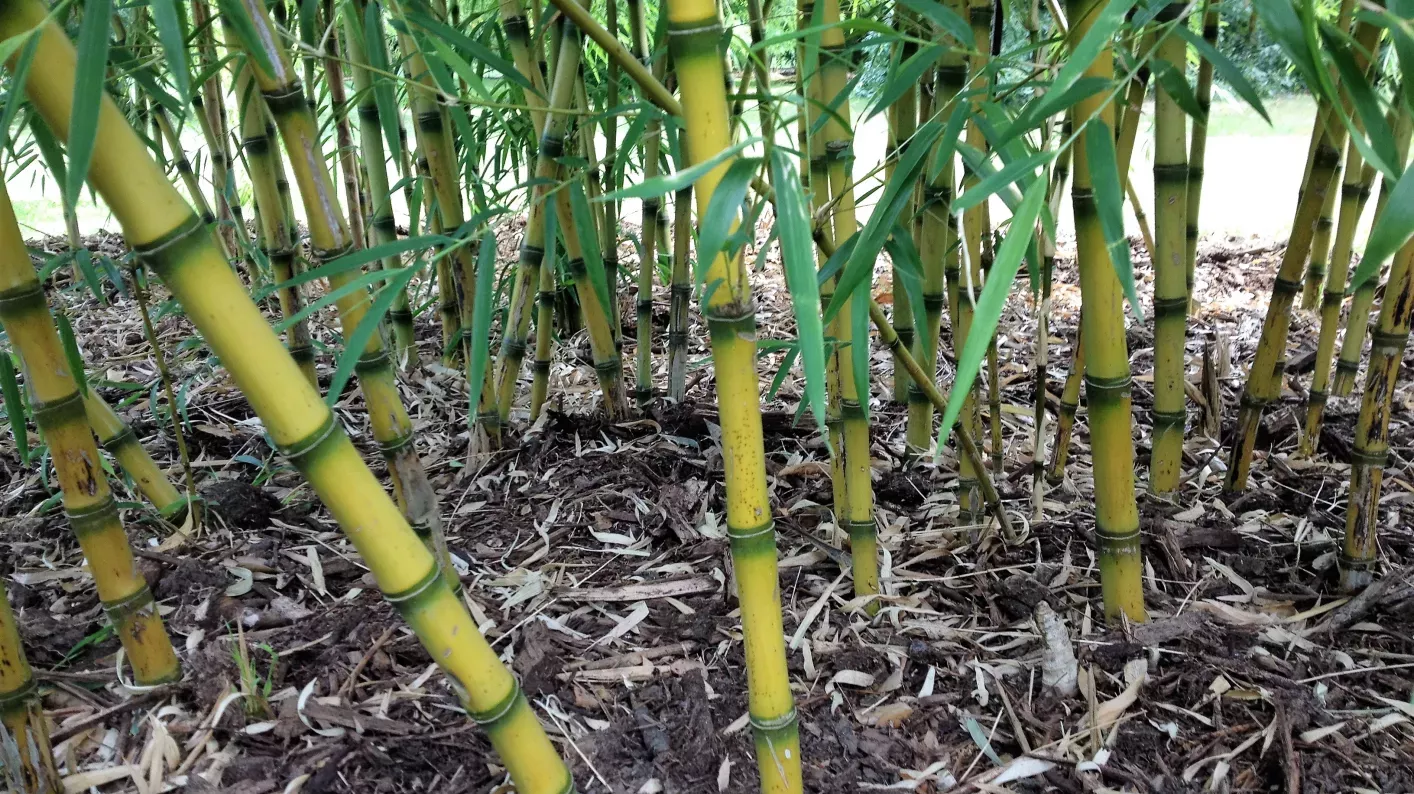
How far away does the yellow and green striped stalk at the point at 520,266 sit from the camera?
1310mm

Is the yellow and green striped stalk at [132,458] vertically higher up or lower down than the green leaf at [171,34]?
lower down

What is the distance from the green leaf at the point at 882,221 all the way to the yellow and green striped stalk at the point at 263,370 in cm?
36

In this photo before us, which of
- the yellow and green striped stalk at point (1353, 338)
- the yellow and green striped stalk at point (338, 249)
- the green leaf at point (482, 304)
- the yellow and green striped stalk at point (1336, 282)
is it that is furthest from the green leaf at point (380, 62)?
the yellow and green striped stalk at point (1353, 338)

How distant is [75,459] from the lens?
0.89 metres

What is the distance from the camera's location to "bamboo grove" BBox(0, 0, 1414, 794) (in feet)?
1.74

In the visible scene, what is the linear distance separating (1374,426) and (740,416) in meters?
0.84

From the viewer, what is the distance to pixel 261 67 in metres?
0.75

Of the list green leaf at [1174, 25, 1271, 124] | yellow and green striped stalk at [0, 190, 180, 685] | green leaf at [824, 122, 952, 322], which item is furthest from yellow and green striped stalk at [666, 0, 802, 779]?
yellow and green striped stalk at [0, 190, 180, 685]

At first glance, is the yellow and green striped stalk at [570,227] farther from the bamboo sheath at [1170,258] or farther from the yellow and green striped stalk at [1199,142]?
the yellow and green striped stalk at [1199,142]

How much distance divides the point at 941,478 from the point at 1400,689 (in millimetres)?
641

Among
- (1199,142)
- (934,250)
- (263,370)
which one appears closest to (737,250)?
(263,370)

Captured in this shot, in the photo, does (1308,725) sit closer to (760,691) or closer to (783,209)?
(760,691)

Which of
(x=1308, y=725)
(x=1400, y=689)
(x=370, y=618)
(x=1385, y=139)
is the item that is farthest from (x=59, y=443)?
(x=1400, y=689)

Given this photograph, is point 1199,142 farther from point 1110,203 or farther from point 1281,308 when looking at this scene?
point 1110,203
